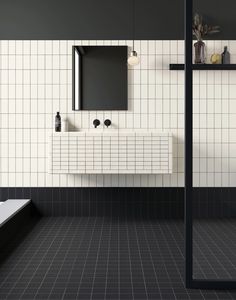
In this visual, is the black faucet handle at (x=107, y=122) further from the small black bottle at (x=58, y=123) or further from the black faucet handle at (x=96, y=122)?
the small black bottle at (x=58, y=123)

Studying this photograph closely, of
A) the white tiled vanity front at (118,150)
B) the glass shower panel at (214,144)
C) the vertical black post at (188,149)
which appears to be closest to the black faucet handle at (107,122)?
the white tiled vanity front at (118,150)

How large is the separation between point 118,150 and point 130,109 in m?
0.65

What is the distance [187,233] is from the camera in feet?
8.79

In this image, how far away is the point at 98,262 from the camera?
10.7 feet

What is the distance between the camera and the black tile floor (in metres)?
2.67

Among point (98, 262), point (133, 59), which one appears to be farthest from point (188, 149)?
point (133, 59)

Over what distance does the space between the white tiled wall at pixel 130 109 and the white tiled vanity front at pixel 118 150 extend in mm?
442

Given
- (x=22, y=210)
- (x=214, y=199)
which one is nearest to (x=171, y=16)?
(x=214, y=199)

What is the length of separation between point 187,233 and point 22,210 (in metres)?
2.26

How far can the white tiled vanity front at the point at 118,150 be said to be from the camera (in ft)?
14.7

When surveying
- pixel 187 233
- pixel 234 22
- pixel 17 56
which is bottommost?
pixel 187 233

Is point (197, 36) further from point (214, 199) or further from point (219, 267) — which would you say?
point (219, 267)

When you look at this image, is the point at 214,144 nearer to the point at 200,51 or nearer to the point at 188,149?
the point at 200,51

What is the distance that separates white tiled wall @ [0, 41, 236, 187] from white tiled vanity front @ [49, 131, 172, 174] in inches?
17.4
